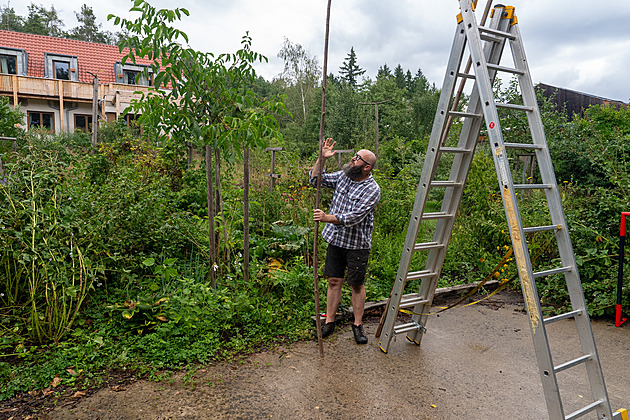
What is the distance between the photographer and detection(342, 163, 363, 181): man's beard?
3.98m

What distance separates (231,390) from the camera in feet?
10.4

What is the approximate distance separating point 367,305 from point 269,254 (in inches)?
60.9

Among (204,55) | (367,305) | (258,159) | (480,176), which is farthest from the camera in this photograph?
(258,159)

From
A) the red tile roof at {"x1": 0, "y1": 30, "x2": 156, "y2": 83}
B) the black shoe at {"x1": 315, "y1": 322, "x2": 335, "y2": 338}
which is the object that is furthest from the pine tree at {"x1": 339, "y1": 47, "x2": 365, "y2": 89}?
the black shoe at {"x1": 315, "y1": 322, "x2": 335, "y2": 338}

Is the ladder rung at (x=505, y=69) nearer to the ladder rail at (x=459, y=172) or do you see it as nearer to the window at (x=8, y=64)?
the ladder rail at (x=459, y=172)

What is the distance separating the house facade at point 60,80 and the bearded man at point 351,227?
811 inches

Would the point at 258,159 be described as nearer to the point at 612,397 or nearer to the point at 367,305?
the point at 367,305

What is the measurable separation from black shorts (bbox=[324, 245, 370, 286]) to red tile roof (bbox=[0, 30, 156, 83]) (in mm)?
23831

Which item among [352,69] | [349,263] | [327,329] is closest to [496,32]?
[349,263]

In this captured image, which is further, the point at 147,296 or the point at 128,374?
the point at 147,296

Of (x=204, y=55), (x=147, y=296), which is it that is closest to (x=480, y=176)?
(x=204, y=55)

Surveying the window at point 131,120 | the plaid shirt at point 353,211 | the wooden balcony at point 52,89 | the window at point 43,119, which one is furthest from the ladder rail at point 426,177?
the window at point 43,119

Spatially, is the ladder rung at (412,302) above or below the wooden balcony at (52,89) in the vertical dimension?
below

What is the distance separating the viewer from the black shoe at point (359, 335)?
4.08 metres
